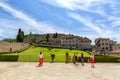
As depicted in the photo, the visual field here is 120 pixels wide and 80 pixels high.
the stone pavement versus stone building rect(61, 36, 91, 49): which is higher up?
stone building rect(61, 36, 91, 49)

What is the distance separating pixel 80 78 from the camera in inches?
828

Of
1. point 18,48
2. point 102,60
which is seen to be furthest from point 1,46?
point 102,60

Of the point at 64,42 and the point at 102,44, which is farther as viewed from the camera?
the point at 64,42

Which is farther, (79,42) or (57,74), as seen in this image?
(79,42)

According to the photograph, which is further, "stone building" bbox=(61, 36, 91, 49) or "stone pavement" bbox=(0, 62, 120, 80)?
"stone building" bbox=(61, 36, 91, 49)

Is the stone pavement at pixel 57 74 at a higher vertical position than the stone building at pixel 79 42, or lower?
lower

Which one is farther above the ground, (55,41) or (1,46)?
(55,41)

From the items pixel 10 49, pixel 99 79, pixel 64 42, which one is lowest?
pixel 99 79

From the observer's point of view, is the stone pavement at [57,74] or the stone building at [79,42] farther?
the stone building at [79,42]

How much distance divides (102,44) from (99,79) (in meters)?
139

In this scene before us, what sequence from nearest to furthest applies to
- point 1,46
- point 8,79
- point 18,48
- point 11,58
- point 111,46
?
point 8,79 < point 11,58 < point 1,46 < point 18,48 < point 111,46

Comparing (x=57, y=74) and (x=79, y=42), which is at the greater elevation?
(x=79, y=42)

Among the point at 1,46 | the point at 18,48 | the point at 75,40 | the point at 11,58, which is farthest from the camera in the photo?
the point at 75,40

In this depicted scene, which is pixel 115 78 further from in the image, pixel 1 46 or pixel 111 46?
pixel 111 46
